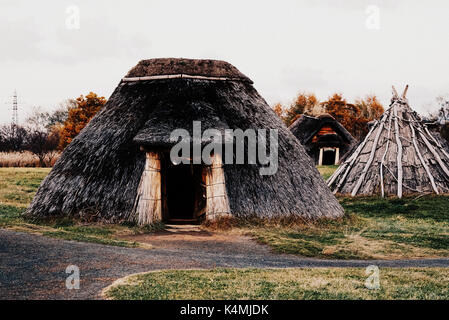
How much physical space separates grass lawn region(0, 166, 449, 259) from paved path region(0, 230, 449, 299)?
734 millimetres

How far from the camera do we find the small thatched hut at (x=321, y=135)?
41438 millimetres

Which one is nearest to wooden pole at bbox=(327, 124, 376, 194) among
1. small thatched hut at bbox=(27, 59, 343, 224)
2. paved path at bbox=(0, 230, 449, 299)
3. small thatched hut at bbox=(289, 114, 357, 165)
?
small thatched hut at bbox=(27, 59, 343, 224)

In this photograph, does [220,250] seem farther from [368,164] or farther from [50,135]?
[50,135]

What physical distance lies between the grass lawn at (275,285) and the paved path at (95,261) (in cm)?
55

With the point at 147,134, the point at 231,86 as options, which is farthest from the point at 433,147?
the point at 147,134

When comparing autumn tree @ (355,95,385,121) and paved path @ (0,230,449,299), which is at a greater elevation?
autumn tree @ (355,95,385,121)

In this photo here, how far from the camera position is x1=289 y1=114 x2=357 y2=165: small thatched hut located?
136 feet

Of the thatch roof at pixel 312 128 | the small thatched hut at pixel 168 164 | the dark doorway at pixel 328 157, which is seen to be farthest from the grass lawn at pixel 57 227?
the dark doorway at pixel 328 157

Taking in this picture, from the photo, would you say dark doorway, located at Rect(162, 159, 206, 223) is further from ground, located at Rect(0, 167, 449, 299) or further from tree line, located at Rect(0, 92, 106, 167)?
tree line, located at Rect(0, 92, 106, 167)

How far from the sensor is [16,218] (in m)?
14.6

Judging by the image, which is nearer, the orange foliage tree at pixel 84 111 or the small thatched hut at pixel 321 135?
the orange foliage tree at pixel 84 111

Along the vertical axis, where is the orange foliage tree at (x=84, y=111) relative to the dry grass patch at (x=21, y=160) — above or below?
above

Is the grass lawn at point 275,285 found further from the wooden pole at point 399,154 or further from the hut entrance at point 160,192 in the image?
the wooden pole at point 399,154
